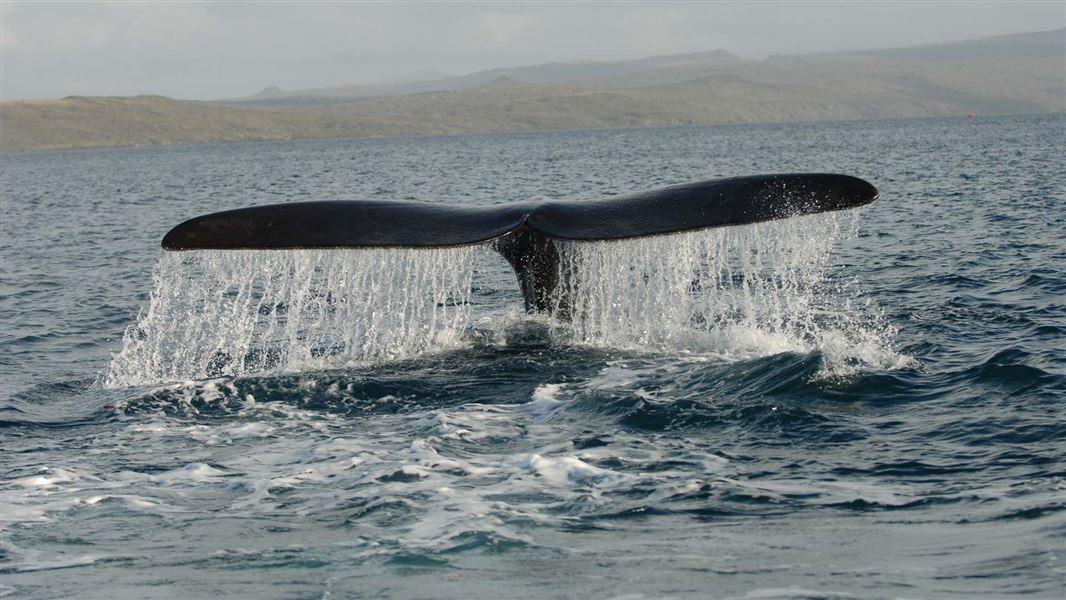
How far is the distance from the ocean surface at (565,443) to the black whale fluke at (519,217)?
0.18 meters

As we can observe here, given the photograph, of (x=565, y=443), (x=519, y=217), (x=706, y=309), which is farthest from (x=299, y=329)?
(x=565, y=443)

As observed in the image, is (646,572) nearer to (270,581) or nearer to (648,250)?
(270,581)

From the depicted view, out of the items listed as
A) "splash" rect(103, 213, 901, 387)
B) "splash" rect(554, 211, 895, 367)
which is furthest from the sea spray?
"splash" rect(554, 211, 895, 367)

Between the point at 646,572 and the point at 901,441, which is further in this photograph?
the point at 901,441

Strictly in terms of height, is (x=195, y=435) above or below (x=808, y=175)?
below

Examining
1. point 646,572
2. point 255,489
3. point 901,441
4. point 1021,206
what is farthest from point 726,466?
point 1021,206

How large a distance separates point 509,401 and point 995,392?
11.9 feet

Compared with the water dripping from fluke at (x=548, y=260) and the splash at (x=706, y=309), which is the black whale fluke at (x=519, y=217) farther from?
the splash at (x=706, y=309)

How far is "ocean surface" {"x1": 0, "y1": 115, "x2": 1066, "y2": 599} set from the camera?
230 inches

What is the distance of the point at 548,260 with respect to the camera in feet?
33.1

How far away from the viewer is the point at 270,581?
5781mm

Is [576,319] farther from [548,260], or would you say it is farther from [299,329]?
[299,329]

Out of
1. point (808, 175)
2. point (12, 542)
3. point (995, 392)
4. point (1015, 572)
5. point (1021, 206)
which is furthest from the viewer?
point (1021, 206)

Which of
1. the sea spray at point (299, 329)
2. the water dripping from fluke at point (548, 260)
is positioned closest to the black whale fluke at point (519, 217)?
the water dripping from fluke at point (548, 260)
